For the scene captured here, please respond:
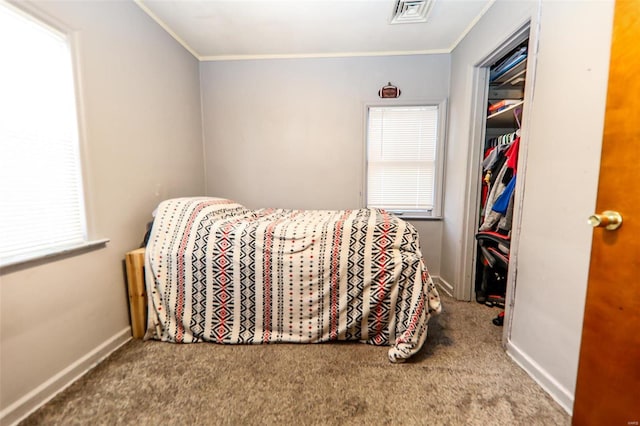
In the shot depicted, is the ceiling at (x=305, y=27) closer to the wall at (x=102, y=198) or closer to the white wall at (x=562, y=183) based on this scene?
the wall at (x=102, y=198)

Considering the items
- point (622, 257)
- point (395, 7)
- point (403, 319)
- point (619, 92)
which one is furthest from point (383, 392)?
point (395, 7)

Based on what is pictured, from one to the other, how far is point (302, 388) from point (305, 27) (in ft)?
8.82

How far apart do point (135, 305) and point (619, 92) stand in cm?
271

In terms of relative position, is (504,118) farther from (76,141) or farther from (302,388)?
(76,141)

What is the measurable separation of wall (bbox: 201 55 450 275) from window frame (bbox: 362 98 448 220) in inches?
1.9

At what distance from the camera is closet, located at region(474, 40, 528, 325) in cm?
184

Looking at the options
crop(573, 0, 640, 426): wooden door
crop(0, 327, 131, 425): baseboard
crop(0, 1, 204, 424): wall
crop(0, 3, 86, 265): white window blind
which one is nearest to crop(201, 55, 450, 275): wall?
crop(0, 1, 204, 424): wall

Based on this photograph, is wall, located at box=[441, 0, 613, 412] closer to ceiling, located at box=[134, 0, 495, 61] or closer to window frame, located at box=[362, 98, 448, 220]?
ceiling, located at box=[134, 0, 495, 61]

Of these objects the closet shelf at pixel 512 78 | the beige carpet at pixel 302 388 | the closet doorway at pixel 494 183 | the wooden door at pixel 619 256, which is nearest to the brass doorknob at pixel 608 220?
the wooden door at pixel 619 256

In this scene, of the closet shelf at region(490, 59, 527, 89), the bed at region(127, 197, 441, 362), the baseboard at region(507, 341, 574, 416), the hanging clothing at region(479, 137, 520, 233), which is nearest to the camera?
the baseboard at region(507, 341, 574, 416)

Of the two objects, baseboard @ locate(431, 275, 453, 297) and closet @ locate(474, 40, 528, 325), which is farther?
baseboard @ locate(431, 275, 453, 297)

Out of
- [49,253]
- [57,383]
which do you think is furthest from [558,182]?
[57,383]

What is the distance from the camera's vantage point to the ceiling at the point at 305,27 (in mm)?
1813

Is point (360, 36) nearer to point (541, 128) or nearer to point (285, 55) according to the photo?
point (285, 55)
